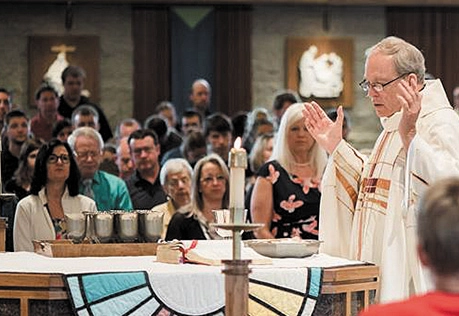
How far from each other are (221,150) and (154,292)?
5.52m

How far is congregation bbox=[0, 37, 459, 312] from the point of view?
458cm

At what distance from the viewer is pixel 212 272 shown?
410cm

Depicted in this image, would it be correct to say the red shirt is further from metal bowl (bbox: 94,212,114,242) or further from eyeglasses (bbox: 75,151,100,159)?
eyeglasses (bbox: 75,151,100,159)

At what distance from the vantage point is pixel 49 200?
259 inches

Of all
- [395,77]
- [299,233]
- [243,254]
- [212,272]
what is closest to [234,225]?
[212,272]

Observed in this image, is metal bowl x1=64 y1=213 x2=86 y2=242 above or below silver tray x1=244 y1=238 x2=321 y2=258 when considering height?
above

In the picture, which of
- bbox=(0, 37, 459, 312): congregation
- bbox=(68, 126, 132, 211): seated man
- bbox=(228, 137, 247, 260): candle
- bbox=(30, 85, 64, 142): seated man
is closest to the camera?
bbox=(228, 137, 247, 260): candle

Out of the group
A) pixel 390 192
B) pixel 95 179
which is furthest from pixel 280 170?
pixel 390 192

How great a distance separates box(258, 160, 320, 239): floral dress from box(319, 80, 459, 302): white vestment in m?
1.64

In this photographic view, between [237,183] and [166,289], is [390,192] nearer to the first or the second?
[166,289]

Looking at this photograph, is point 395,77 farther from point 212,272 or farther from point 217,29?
point 217,29

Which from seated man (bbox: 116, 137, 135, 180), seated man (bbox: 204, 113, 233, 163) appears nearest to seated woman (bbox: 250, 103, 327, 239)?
seated man (bbox: 116, 137, 135, 180)

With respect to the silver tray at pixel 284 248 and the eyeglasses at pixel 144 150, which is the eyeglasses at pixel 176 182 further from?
the silver tray at pixel 284 248

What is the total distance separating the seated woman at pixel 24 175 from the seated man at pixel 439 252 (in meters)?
5.33
